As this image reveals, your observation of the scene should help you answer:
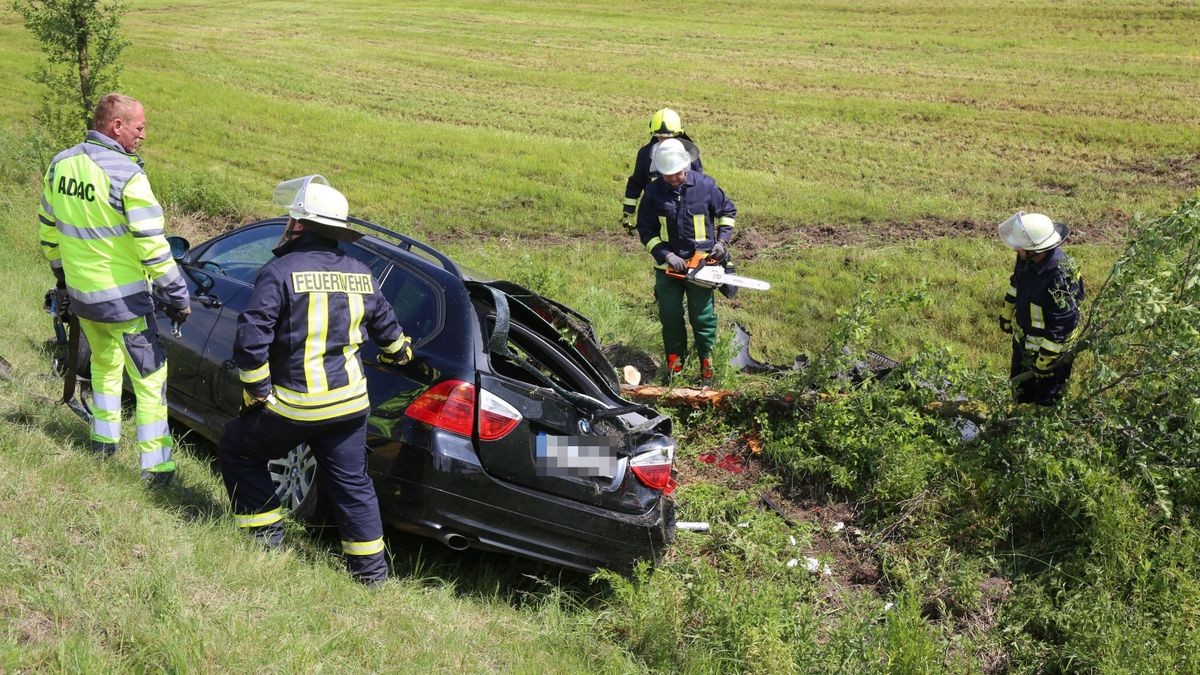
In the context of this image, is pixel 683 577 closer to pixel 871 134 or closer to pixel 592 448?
pixel 592 448

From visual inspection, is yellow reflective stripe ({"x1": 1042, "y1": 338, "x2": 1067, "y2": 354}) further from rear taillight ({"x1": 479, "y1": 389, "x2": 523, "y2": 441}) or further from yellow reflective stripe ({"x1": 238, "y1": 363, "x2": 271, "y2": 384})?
yellow reflective stripe ({"x1": 238, "y1": 363, "x2": 271, "y2": 384})

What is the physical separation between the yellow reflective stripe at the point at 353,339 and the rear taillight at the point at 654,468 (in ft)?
4.26

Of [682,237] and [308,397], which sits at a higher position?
[308,397]

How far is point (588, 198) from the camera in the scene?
12.7 m

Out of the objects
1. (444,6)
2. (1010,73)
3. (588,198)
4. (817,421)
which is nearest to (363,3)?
(444,6)

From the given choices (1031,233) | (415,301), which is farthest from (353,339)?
(1031,233)

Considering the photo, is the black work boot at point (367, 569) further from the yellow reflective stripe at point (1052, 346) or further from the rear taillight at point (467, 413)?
the yellow reflective stripe at point (1052, 346)

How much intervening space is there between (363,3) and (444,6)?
3124 millimetres

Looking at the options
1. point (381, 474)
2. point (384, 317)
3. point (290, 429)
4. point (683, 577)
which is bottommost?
point (683, 577)

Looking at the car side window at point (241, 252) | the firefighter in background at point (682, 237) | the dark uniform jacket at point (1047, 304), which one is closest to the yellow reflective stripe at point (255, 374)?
the car side window at point (241, 252)

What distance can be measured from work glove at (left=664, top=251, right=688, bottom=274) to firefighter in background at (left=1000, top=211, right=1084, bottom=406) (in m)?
2.31

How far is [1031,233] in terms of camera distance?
18.6 feet

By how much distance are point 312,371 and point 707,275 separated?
385 centimetres

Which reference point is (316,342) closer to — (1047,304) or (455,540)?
(455,540)
